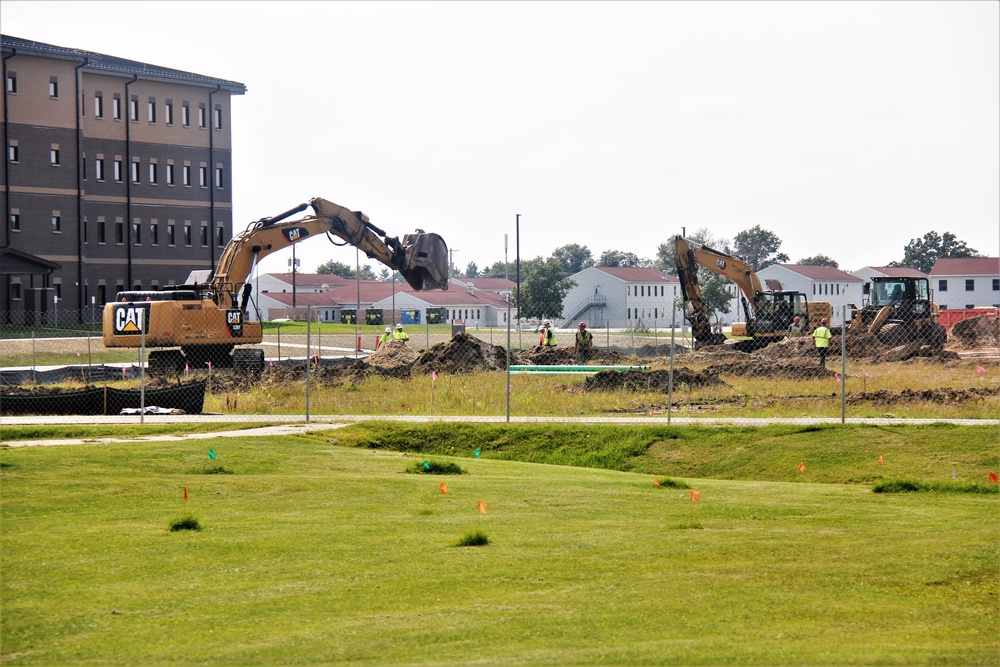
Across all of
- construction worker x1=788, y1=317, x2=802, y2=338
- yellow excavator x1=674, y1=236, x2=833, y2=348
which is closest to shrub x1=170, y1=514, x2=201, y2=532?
yellow excavator x1=674, y1=236, x2=833, y2=348

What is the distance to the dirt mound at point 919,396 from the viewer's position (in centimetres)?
2716

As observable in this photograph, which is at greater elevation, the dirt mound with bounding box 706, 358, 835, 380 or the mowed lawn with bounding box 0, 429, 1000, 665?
the dirt mound with bounding box 706, 358, 835, 380

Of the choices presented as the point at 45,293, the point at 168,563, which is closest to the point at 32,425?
the point at 168,563

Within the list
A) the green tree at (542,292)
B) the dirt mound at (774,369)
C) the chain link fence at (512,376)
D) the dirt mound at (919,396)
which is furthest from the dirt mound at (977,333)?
the green tree at (542,292)

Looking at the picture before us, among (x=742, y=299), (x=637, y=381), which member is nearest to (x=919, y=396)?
(x=637, y=381)

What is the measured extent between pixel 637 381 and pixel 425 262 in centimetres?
1207

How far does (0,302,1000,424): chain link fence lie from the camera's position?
1029 inches

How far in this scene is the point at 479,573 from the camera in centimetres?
932

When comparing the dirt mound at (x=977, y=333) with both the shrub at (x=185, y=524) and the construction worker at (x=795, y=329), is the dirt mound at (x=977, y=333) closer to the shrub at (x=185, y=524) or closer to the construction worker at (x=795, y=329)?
the construction worker at (x=795, y=329)

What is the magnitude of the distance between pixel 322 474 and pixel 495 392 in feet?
49.7

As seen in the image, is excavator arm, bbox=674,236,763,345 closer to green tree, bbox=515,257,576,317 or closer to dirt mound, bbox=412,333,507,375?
dirt mound, bbox=412,333,507,375

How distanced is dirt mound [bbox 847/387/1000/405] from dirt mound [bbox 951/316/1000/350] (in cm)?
2673

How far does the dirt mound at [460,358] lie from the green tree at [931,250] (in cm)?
11307

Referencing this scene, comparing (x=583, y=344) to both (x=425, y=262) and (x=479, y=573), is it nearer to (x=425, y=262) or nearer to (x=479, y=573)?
(x=425, y=262)
